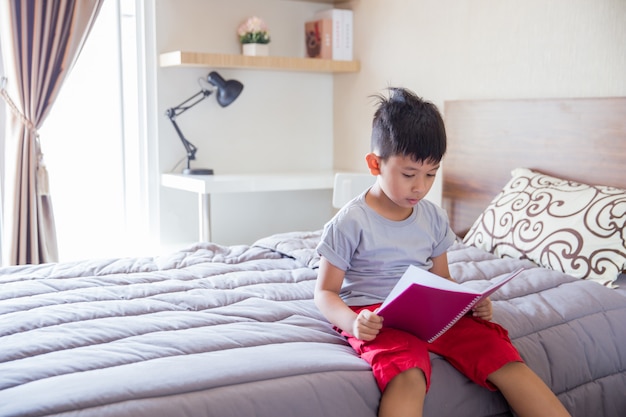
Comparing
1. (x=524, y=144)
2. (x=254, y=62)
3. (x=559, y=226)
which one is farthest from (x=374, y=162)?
(x=254, y=62)

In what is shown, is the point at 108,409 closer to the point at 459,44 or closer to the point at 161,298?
the point at 161,298

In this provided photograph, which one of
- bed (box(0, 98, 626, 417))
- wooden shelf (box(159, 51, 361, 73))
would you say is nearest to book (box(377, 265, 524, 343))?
bed (box(0, 98, 626, 417))

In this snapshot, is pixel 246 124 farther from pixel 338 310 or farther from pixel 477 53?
pixel 338 310

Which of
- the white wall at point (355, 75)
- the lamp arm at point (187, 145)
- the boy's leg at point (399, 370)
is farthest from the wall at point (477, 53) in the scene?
the boy's leg at point (399, 370)

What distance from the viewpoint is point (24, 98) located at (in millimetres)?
3199

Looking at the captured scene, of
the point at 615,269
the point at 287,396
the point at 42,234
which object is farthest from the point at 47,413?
the point at 42,234

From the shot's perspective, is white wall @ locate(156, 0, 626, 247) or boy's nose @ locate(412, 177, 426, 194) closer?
boy's nose @ locate(412, 177, 426, 194)

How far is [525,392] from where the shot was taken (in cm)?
153

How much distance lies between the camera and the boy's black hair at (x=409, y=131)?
1650 millimetres

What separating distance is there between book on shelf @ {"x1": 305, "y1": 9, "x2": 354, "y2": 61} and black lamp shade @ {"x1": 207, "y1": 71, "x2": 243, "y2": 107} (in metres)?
0.57

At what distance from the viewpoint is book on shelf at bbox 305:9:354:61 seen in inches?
149

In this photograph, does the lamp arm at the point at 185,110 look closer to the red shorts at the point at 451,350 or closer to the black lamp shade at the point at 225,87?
the black lamp shade at the point at 225,87

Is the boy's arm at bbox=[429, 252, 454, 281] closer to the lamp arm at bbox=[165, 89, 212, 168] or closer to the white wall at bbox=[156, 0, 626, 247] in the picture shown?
the white wall at bbox=[156, 0, 626, 247]

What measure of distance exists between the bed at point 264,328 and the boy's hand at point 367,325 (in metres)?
0.07
